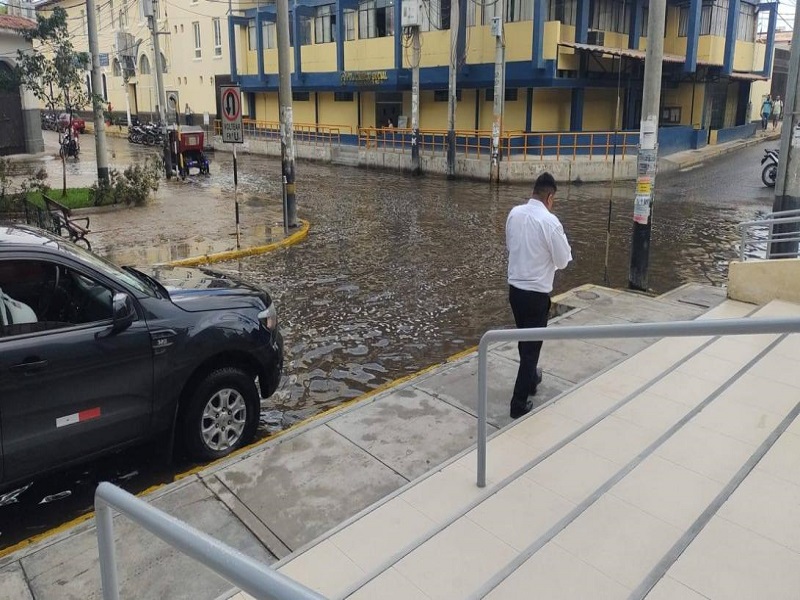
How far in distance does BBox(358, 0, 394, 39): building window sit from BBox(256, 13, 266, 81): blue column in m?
8.41

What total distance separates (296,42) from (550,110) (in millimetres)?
15778

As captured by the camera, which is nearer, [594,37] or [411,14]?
[411,14]

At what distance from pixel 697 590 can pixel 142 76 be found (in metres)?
58.4

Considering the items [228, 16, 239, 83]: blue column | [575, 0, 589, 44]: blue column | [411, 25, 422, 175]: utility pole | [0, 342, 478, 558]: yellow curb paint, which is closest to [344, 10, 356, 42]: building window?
[411, 25, 422, 175]: utility pole

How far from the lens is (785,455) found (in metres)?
4.21

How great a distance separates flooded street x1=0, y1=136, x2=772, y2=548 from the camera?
6.42 m

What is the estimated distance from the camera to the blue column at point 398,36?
30.7 m

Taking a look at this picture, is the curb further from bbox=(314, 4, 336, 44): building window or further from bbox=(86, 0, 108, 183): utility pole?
bbox=(314, 4, 336, 44): building window

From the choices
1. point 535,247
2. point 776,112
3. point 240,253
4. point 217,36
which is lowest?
point 240,253

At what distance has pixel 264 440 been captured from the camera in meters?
5.44

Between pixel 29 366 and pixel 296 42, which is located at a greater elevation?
pixel 296 42

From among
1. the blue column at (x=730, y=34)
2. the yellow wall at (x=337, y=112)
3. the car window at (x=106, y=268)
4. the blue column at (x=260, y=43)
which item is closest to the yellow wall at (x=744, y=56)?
the blue column at (x=730, y=34)

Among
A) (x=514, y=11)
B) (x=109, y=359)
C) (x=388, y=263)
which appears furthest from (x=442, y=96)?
(x=109, y=359)

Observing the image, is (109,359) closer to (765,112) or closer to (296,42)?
(296,42)
